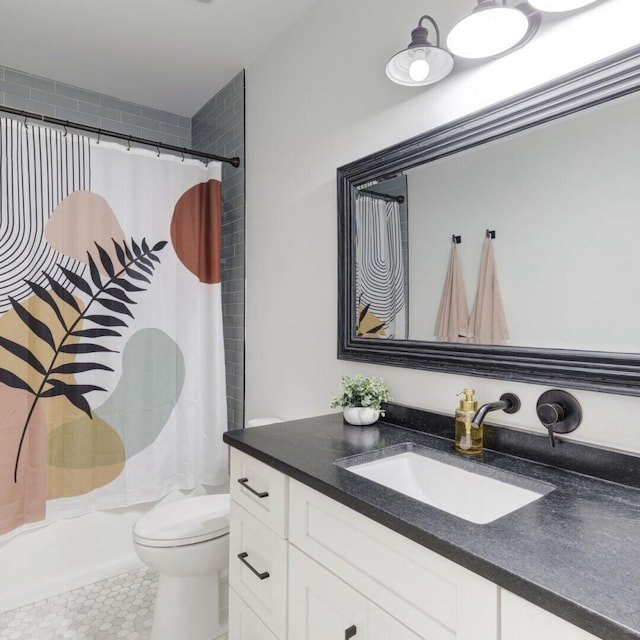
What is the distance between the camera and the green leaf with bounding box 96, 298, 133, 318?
212 cm

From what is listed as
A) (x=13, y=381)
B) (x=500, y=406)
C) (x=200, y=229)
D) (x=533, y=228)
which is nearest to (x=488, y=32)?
(x=533, y=228)

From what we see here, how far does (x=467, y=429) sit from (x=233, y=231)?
1830mm

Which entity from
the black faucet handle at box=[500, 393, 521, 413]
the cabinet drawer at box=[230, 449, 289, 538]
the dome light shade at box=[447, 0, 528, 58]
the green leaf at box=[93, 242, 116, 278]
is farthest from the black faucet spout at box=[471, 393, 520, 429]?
the green leaf at box=[93, 242, 116, 278]

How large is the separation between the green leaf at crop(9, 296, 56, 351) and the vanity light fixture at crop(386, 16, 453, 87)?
69.0 inches

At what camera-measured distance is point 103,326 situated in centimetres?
213

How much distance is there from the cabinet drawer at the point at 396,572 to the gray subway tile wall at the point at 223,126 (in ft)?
4.95

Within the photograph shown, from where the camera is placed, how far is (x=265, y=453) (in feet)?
3.89

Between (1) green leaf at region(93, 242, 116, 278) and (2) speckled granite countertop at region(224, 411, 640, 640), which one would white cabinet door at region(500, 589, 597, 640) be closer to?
(2) speckled granite countertop at region(224, 411, 640, 640)

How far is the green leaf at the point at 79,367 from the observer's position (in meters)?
2.04

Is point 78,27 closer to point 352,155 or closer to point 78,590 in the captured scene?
point 352,155

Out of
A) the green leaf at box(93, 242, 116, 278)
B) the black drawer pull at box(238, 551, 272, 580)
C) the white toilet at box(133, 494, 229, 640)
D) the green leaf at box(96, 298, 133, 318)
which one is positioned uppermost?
the green leaf at box(93, 242, 116, 278)

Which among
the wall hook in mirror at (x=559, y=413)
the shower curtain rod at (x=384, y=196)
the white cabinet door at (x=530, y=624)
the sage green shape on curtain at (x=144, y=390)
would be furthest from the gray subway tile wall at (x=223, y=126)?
the white cabinet door at (x=530, y=624)

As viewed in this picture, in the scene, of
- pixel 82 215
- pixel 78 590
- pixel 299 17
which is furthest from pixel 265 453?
pixel 299 17

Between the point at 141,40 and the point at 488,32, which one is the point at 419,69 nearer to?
the point at 488,32
